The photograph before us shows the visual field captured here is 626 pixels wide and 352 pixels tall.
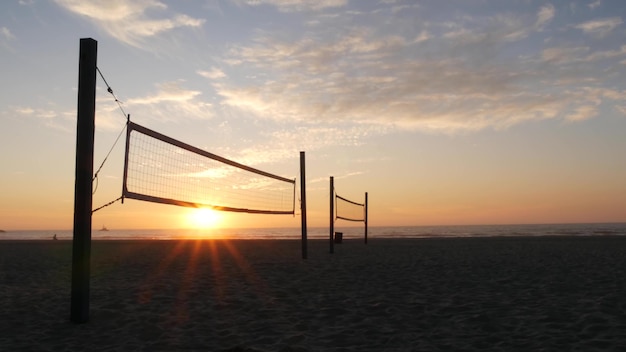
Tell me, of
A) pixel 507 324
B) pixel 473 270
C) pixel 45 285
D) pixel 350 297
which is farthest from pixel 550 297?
pixel 45 285

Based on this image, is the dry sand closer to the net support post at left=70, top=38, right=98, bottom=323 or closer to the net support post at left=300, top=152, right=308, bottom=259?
the net support post at left=70, top=38, right=98, bottom=323

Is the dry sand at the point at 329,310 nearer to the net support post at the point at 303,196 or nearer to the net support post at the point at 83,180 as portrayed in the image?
the net support post at the point at 83,180

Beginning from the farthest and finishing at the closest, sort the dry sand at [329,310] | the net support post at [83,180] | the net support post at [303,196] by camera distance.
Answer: the net support post at [303,196] < the net support post at [83,180] < the dry sand at [329,310]

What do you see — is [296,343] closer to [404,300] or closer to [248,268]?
[404,300]

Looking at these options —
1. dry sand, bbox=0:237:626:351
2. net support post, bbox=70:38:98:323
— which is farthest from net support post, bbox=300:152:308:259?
net support post, bbox=70:38:98:323

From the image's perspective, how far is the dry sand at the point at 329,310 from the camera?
4551 mm

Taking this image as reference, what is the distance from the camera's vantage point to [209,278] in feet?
30.0

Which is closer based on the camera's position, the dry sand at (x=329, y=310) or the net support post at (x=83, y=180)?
the dry sand at (x=329, y=310)

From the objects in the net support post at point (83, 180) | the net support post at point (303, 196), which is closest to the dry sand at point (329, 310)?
the net support post at point (83, 180)

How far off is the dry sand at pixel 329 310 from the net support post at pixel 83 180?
34 cm

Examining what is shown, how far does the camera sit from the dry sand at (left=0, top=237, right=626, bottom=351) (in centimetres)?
455

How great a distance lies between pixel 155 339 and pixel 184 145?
11.8 feet

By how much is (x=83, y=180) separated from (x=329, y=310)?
10.3 ft

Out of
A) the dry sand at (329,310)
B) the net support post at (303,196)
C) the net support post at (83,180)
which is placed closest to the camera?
the dry sand at (329,310)
